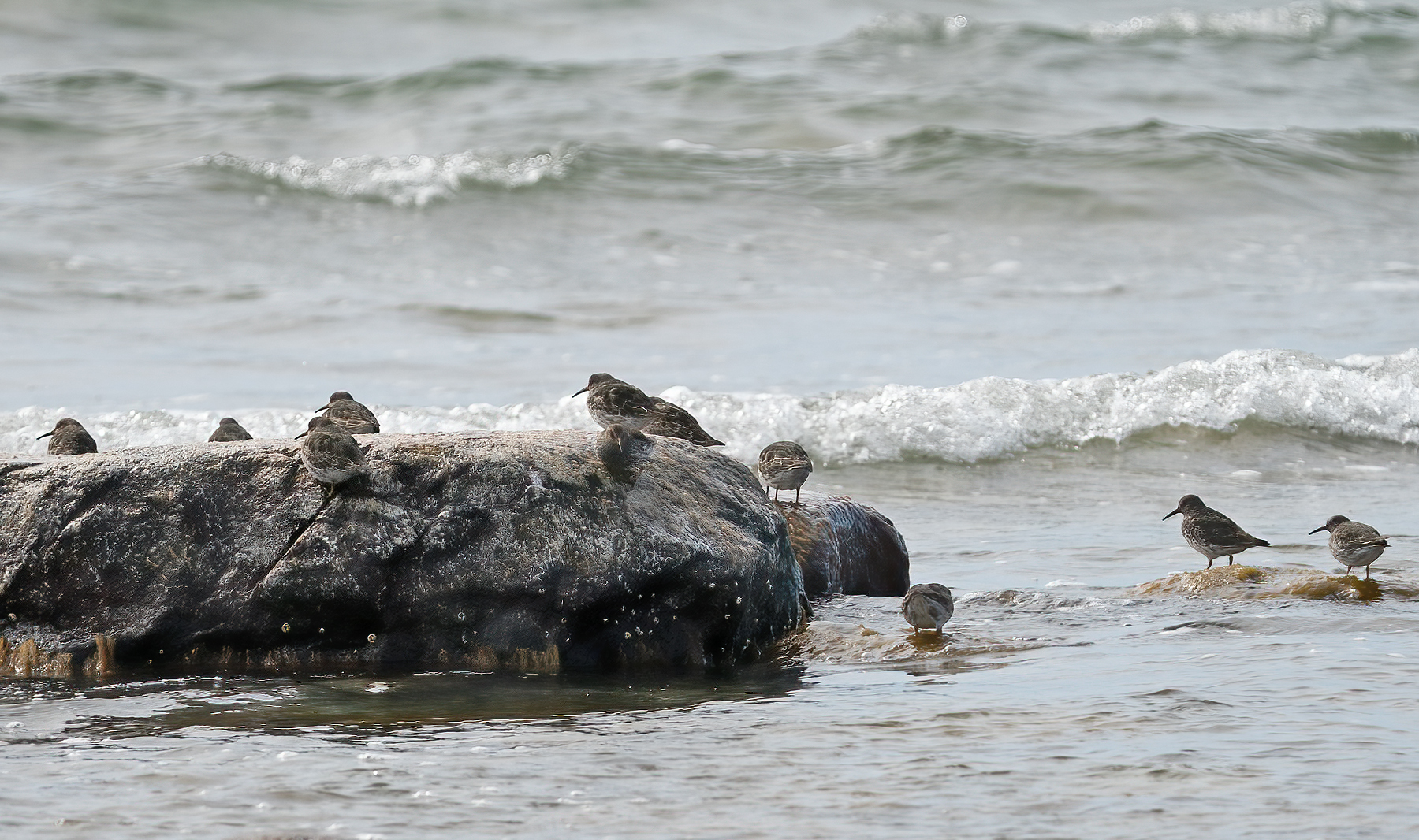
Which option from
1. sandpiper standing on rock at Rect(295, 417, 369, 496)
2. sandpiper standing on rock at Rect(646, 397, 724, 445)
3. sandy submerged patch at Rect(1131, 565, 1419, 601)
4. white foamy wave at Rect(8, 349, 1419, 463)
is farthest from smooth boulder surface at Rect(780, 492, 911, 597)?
white foamy wave at Rect(8, 349, 1419, 463)

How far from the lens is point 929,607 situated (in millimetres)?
6309

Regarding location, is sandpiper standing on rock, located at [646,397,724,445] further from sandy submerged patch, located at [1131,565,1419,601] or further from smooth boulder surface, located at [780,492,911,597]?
sandy submerged patch, located at [1131,565,1419,601]

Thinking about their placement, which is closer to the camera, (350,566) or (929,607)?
(350,566)

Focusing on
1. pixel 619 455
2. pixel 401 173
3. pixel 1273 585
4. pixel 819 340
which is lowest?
pixel 1273 585

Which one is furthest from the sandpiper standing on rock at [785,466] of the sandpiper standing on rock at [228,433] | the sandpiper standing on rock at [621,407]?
the sandpiper standing on rock at [228,433]

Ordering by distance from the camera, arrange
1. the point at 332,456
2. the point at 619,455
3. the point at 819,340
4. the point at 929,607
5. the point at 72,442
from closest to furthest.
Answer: the point at 332,456 < the point at 619,455 < the point at 929,607 < the point at 72,442 < the point at 819,340

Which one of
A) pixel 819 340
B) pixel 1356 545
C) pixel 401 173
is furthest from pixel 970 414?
pixel 401 173

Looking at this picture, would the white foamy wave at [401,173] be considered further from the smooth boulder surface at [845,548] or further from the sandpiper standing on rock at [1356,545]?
the sandpiper standing on rock at [1356,545]

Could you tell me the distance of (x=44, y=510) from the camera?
235 inches

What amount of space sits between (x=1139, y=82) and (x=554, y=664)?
70.3 ft

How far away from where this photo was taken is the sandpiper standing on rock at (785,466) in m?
7.57

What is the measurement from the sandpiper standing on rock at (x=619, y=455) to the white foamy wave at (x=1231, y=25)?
76.4 feet

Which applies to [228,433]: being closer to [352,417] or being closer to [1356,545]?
[352,417]

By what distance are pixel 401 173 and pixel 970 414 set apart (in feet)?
35.1
